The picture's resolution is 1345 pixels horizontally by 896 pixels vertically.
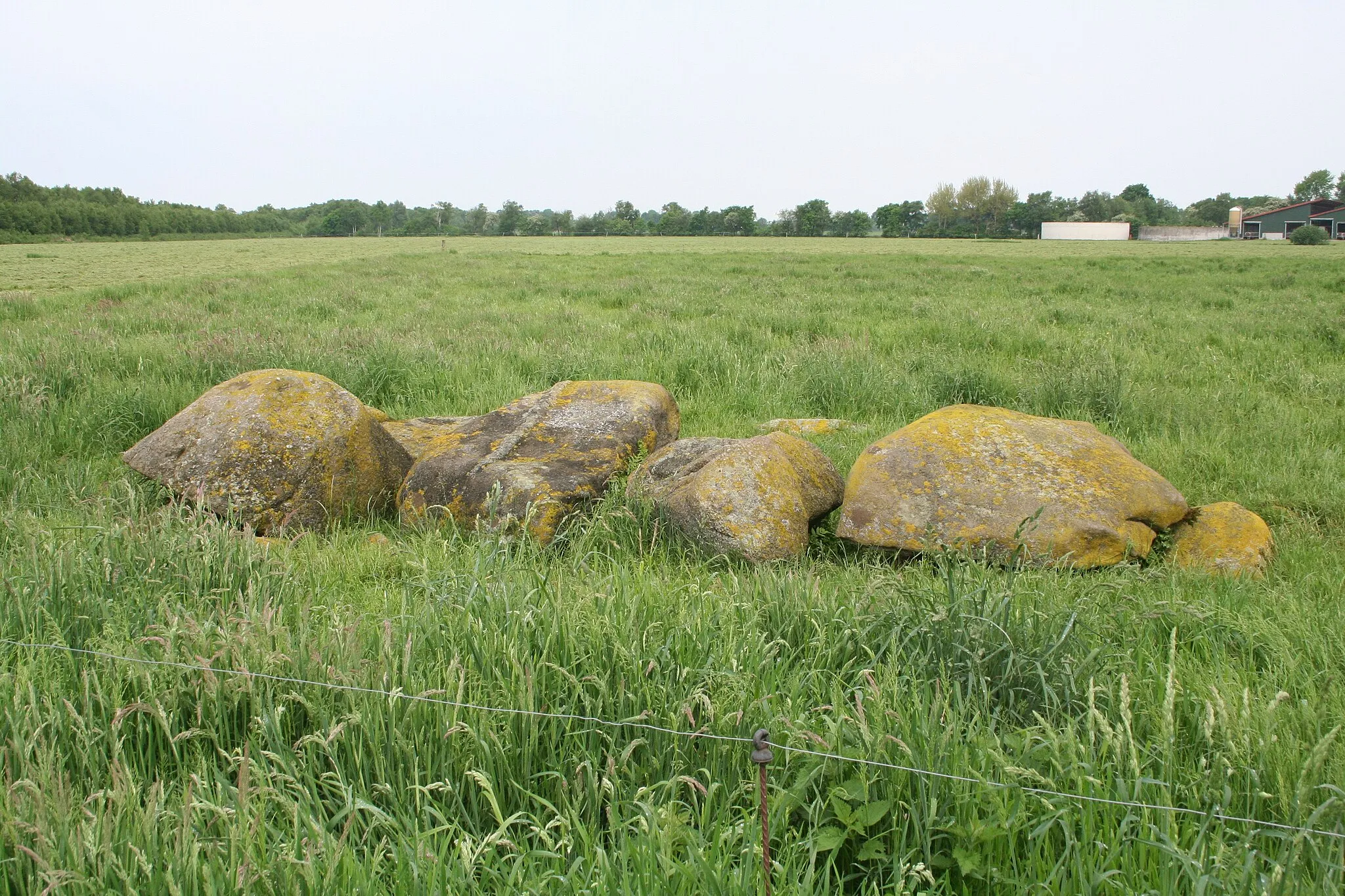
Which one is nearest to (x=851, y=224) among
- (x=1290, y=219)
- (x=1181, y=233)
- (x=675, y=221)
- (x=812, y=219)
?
(x=812, y=219)

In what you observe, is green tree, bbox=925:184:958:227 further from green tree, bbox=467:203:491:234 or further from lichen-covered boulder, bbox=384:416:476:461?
lichen-covered boulder, bbox=384:416:476:461

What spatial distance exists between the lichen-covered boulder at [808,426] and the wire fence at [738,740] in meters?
4.66

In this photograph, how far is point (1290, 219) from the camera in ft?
290

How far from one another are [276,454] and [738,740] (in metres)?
4.19

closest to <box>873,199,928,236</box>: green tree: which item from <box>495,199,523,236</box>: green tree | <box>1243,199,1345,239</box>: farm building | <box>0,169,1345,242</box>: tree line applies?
<box>0,169,1345,242</box>: tree line

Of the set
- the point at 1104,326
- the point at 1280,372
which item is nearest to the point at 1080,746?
the point at 1280,372

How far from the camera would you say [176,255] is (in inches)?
1699

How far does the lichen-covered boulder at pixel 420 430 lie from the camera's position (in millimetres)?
6355

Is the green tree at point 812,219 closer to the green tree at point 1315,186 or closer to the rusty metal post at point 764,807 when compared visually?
the green tree at point 1315,186

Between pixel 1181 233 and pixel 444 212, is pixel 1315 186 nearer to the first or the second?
pixel 1181 233

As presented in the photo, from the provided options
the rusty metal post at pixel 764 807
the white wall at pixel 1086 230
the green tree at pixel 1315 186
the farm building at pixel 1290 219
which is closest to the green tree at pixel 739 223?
the white wall at pixel 1086 230

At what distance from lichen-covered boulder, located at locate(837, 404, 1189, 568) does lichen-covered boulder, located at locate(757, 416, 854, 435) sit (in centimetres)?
165

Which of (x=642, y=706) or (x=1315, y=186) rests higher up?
(x=1315, y=186)

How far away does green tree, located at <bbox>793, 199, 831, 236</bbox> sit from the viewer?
10344cm
